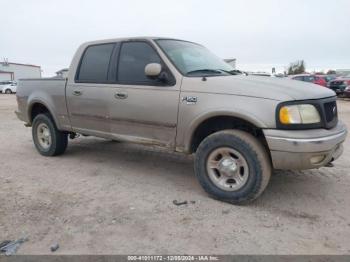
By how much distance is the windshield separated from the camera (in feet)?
14.4

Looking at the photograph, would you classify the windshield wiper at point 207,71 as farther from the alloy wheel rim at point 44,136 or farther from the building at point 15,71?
the building at point 15,71

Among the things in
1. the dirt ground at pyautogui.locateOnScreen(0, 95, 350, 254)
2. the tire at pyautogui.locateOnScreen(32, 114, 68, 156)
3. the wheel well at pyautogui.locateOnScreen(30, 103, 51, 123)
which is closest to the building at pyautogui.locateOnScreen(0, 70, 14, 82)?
the wheel well at pyautogui.locateOnScreen(30, 103, 51, 123)

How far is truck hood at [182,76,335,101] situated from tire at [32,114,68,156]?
2.96 meters

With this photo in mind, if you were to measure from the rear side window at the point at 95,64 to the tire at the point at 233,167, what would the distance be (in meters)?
2.02

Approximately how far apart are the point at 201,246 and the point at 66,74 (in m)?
3.89

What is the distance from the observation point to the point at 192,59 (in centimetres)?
463

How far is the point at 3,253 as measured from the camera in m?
2.92

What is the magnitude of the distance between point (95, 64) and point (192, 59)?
1.59 meters

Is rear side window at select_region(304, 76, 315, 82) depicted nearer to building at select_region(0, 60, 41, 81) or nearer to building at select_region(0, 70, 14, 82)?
building at select_region(0, 60, 41, 81)

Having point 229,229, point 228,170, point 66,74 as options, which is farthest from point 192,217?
point 66,74

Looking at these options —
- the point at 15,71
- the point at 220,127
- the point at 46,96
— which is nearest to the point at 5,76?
the point at 15,71

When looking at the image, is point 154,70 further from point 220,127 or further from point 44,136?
point 44,136

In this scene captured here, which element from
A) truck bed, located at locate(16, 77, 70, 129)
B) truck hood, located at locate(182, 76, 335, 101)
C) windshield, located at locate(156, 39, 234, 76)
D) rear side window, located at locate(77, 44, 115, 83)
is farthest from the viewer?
truck bed, located at locate(16, 77, 70, 129)

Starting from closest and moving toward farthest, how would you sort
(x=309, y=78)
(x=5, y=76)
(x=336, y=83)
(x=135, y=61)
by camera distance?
(x=135, y=61), (x=309, y=78), (x=336, y=83), (x=5, y=76)
